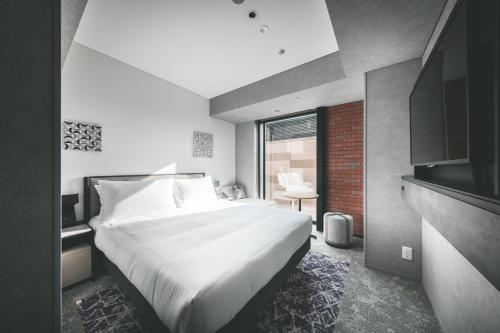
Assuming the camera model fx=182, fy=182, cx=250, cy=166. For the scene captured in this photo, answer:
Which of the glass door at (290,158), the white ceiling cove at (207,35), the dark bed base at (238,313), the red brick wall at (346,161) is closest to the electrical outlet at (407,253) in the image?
the red brick wall at (346,161)

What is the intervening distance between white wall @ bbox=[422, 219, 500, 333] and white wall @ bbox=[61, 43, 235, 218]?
3.64 metres

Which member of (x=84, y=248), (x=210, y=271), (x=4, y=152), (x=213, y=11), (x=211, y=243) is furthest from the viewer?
(x=84, y=248)

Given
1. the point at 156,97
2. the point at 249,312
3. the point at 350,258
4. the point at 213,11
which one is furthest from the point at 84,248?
the point at 350,258

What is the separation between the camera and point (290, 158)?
4387 mm

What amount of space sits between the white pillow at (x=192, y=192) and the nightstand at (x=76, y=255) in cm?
114

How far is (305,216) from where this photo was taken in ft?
7.68

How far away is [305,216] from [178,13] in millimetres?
2699

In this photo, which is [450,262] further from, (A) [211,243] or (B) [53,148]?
(B) [53,148]

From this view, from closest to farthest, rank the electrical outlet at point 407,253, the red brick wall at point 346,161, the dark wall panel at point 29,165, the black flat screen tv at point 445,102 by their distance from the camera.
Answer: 1. the dark wall panel at point 29,165
2. the black flat screen tv at point 445,102
3. the electrical outlet at point 407,253
4. the red brick wall at point 346,161

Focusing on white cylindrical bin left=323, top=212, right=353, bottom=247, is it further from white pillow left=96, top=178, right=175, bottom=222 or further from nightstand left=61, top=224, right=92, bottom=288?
nightstand left=61, top=224, right=92, bottom=288

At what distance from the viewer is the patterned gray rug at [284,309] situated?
4.75ft

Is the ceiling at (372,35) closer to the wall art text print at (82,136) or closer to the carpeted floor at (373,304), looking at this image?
the carpeted floor at (373,304)

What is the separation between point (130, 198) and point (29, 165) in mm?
1983

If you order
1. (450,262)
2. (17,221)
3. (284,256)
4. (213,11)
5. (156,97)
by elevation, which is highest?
(213,11)
